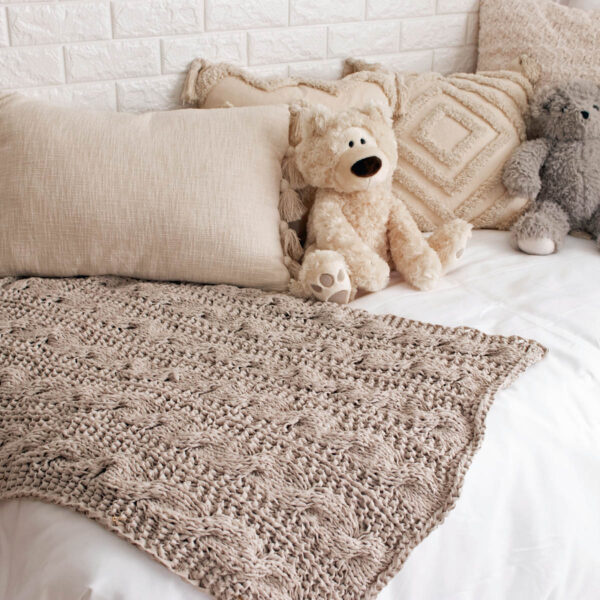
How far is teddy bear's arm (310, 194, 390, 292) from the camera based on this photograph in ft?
4.57

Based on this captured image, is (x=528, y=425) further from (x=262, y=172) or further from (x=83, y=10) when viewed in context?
(x=83, y=10)

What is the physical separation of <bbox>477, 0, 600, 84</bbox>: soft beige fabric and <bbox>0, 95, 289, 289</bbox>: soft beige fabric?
34.7 inches

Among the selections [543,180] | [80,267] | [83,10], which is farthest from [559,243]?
[83,10]

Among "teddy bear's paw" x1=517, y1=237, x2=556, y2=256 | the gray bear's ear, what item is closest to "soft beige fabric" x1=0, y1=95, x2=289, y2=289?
"teddy bear's paw" x1=517, y1=237, x2=556, y2=256

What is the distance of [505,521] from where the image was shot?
96 cm

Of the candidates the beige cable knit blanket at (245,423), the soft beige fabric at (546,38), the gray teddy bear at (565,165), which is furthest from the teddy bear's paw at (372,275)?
the soft beige fabric at (546,38)

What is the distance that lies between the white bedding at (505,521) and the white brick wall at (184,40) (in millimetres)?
817

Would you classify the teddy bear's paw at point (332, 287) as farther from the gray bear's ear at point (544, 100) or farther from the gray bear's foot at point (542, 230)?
the gray bear's ear at point (544, 100)

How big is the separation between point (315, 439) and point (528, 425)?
33 cm

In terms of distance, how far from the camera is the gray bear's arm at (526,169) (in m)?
1.63

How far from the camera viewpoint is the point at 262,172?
55.5 inches

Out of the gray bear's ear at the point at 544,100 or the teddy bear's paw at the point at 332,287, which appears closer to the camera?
the teddy bear's paw at the point at 332,287

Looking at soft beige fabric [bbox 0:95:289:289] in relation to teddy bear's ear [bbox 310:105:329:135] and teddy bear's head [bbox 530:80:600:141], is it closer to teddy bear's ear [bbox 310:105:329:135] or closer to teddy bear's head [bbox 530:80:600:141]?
teddy bear's ear [bbox 310:105:329:135]

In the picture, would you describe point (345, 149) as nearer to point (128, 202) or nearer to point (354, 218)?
point (354, 218)
